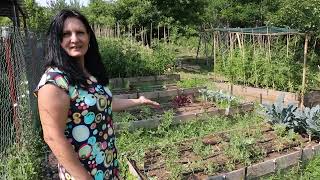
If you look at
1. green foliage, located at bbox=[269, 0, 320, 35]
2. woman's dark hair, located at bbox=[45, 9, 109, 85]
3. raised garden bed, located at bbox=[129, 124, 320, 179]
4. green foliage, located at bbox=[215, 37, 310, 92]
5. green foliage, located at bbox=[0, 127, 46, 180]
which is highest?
green foliage, located at bbox=[269, 0, 320, 35]

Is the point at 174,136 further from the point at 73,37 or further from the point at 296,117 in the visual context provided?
the point at 73,37

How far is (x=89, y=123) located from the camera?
6.01 ft

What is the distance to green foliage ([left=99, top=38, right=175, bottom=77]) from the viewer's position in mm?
10445

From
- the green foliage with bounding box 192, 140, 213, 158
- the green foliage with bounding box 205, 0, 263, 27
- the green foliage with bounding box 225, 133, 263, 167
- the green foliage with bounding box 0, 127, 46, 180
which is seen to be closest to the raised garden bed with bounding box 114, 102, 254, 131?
the green foliage with bounding box 192, 140, 213, 158

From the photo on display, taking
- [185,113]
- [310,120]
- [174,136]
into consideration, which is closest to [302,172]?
[310,120]

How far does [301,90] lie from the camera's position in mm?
8719

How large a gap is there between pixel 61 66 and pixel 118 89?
7100mm

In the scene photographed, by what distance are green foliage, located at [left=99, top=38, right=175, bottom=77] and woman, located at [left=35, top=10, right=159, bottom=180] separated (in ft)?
27.4

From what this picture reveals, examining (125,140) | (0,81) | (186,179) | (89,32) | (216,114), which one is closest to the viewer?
(89,32)

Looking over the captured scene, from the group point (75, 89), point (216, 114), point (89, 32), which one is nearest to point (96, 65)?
point (89, 32)

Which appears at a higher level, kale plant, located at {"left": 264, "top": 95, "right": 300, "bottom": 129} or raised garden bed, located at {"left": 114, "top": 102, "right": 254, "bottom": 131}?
kale plant, located at {"left": 264, "top": 95, "right": 300, "bottom": 129}

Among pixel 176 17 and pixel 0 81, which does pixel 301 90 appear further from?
pixel 176 17

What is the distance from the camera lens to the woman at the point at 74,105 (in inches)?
66.1

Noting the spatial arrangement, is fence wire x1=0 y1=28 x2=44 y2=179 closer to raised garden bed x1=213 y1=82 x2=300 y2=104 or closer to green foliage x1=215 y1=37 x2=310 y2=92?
raised garden bed x1=213 y1=82 x2=300 y2=104
